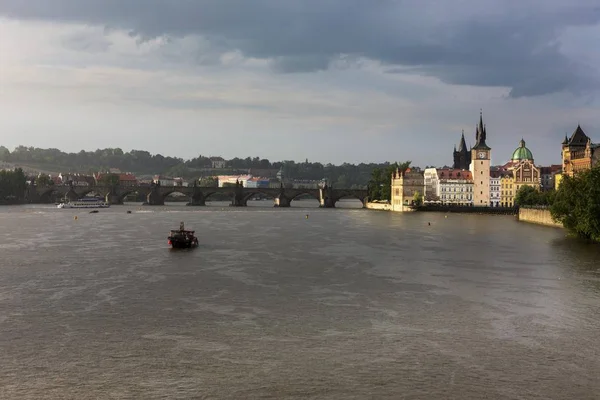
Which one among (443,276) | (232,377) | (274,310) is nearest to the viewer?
(232,377)

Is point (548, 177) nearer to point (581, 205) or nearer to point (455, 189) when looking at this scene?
point (455, 189)

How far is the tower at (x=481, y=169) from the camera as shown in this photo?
182500 millimetres

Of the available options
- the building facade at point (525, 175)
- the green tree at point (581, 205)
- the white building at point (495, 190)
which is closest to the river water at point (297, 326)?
the green tree at point (581, 205)

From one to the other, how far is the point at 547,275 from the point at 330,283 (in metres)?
15.7

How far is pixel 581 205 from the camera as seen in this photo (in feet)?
249

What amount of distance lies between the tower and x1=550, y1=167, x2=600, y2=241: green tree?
98.1 metres

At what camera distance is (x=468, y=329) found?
1167 inches

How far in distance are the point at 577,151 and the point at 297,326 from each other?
12692cm

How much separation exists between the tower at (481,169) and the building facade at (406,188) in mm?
16739

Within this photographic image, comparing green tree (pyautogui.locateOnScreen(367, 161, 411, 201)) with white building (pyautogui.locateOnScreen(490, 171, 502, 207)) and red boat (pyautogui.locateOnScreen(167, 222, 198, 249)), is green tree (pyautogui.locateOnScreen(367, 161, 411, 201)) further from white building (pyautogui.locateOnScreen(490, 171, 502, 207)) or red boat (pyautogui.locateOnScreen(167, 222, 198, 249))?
red boat (pyautogui.locateOnScreen(167, 222, 198, 249))

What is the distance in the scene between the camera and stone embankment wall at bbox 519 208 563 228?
105 metres

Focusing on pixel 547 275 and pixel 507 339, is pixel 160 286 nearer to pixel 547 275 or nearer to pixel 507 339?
pixel 507 339

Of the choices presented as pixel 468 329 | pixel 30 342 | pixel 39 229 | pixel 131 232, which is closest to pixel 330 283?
pixel 468 329

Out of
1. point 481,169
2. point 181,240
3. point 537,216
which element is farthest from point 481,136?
point 181,240
